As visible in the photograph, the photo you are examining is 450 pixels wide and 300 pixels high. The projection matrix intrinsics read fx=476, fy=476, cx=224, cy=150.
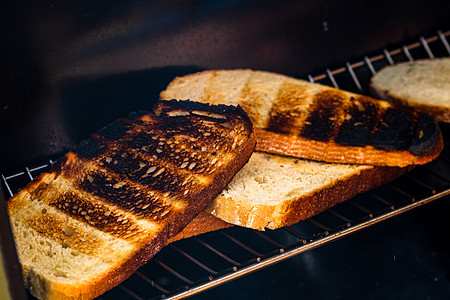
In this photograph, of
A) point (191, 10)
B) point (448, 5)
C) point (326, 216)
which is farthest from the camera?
point (448, 5)

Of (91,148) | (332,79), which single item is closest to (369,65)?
(332,79)

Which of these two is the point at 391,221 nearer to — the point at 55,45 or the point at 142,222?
the point at 142,222

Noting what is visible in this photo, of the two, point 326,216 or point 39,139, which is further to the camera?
point 326,216

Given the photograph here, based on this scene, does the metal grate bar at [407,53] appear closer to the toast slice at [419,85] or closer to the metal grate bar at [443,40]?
the toast slice at [419,85]

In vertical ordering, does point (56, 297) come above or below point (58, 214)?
below

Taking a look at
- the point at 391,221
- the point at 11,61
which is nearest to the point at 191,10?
the point at 11,61

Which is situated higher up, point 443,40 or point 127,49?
point 127,49

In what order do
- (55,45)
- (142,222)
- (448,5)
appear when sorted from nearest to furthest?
(142,222) → (55,45) → (448,5)

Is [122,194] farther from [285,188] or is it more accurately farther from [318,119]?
[318,119]
